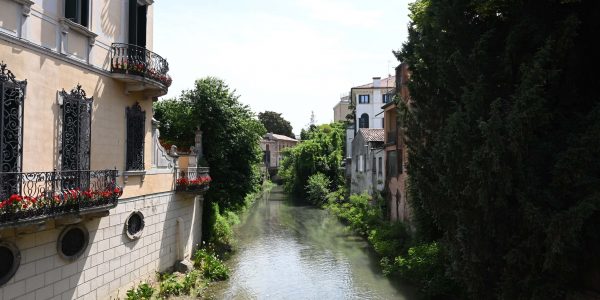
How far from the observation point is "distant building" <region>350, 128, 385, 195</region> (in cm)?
3084

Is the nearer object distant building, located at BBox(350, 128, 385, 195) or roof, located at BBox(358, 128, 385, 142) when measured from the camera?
distant building, located at BBox(350, 128, 385, 195)

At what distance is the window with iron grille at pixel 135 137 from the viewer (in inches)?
547

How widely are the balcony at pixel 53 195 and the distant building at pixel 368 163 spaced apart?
20556 mm

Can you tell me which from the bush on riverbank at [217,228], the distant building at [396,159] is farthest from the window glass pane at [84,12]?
the distant building at [396,159]

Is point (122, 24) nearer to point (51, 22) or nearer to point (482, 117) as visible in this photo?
point (51, 22)

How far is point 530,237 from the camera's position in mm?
8500

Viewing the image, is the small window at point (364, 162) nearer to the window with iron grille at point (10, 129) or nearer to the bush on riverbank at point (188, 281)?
the bush on riverbank at point (188, 281)

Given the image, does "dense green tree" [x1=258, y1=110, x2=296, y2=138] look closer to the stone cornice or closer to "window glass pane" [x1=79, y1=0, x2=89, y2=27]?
"window glass pane" [x1=79, y1=0, x2=89, y2=27]

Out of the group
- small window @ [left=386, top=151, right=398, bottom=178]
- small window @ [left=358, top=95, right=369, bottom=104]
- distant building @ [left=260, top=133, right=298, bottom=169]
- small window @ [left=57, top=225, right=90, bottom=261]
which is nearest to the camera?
small window @ [left=57, top=225, right=90, bottom=261]

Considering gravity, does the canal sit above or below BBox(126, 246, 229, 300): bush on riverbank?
below

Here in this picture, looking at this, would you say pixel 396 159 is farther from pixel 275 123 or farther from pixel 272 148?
pixel 275 123

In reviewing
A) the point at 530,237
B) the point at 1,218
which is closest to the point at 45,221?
the point at 1,218

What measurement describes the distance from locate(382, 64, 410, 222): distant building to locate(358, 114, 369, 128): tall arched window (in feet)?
85.8

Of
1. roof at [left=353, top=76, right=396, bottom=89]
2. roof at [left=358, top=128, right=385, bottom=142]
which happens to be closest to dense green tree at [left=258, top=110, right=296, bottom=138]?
roof at [left=353, top=76, right=396, bottom=89]
